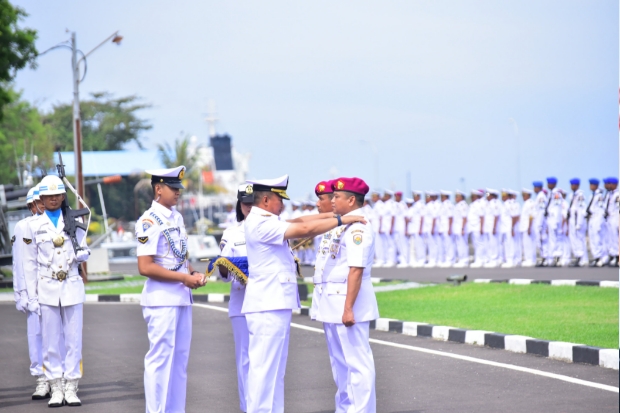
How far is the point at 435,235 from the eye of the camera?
97.6 feet

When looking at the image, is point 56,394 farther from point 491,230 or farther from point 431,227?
point 431,227

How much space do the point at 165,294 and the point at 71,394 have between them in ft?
6.84

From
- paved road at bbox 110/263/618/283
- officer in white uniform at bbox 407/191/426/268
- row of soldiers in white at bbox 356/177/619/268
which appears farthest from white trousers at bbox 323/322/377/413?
officer in white uniform at bbox 407/191/426/268

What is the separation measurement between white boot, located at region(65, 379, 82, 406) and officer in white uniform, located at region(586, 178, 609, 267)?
17.8 meters

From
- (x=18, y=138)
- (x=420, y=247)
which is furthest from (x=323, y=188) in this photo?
(x=18, y=138)

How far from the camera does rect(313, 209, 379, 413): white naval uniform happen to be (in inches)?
276

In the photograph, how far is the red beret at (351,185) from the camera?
7113 mm

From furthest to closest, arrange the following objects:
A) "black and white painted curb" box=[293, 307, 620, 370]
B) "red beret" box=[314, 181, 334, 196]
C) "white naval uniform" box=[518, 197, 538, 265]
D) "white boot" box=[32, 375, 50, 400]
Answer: "white naval uniform" box=[518, 197, 538, 265] → "black and white painted curb" box=[293, 307, 620, 370] → "white boot" box=[32, 375, 50, 400] → "red beret" box=[314, 181, 334, 196]

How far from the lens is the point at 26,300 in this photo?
30.4 feet

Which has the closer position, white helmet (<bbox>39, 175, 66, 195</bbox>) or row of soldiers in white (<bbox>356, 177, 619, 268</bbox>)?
white helmet (<bbox>39, 175, 66, 195</bbox>)

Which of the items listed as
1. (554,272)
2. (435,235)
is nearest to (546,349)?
(554,272)

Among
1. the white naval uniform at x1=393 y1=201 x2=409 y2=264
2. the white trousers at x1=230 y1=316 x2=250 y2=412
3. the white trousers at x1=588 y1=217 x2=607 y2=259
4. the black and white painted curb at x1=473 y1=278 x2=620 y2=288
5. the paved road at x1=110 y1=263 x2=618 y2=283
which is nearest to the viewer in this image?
the white trousers at x1=230 y1=316 x2=250 y2=412

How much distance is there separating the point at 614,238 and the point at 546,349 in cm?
1377

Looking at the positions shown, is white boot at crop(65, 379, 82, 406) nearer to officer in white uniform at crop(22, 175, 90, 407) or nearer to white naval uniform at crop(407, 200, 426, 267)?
officer in white uniform at crop(22, 175, 90, 407)
